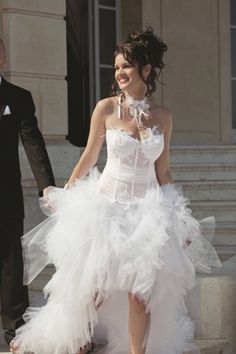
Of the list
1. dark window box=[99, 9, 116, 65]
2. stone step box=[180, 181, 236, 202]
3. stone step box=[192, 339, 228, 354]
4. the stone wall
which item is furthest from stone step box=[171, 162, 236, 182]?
stone step box=[192, 339, 228, 354]

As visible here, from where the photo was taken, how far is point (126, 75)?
4.34 meters

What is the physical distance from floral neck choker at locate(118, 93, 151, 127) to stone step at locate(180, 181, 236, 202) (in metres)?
4.46

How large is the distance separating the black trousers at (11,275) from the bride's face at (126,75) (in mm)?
1041

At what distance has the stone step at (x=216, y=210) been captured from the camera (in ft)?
28.0

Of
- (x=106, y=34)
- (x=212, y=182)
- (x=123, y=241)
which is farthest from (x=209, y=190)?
(x=123, y=241)

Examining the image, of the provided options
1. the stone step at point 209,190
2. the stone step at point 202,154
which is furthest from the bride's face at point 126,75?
the stone step at point 202,154

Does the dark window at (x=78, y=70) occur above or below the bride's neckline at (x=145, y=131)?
above

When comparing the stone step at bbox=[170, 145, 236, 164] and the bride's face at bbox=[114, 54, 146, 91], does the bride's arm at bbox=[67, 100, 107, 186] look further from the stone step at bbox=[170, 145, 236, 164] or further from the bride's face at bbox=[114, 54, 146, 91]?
the stone step at bbox=[170, 145, 236, 164]

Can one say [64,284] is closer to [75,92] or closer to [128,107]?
[128,107]

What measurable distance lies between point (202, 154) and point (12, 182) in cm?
499

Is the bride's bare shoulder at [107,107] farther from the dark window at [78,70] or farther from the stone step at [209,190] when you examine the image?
the dark window at [78,70]

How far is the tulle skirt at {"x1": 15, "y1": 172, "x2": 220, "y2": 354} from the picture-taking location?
13.6ft

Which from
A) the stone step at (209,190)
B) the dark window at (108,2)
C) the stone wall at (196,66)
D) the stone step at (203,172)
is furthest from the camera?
the dark window at (108,2)

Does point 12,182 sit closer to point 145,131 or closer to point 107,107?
point 107,107
